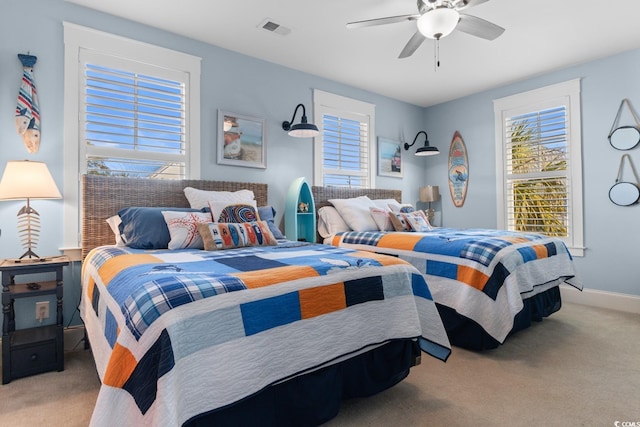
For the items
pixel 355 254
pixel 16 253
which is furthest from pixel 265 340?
pixel 16 253

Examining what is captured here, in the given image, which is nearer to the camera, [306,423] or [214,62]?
[306,423]

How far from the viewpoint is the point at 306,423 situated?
146 cm

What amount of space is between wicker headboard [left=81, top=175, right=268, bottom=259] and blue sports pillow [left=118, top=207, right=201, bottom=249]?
0.25 m

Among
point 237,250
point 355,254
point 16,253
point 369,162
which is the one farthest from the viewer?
point 369,162

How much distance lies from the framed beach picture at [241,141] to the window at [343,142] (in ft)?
2.46

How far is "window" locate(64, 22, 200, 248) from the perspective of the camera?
8.61 ft

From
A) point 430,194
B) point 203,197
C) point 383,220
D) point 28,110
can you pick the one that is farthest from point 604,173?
point 28,110

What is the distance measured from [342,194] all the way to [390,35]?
5.94 feet

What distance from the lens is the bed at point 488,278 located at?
235 cm

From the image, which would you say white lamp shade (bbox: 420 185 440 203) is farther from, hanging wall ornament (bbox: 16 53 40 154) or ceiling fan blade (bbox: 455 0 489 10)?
hanging wall ornament (bbox: 16 53 40 154)

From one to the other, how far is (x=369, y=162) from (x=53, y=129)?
3.39m

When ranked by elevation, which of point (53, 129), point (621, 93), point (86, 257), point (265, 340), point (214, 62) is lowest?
point (265, 340)

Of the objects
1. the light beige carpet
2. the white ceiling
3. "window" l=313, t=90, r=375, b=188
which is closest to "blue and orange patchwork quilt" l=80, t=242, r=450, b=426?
the light beige carpet

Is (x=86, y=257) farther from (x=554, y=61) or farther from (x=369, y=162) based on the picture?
(x=554, y=61)
